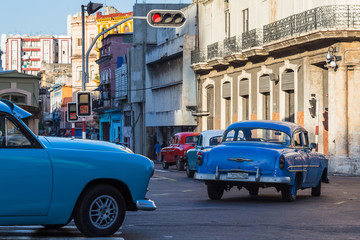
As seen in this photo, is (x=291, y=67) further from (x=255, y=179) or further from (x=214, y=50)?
(x=255, y=179)

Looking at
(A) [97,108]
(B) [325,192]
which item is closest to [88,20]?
(A) [97,108]

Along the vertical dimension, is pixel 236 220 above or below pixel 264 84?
below

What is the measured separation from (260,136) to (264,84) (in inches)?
1032

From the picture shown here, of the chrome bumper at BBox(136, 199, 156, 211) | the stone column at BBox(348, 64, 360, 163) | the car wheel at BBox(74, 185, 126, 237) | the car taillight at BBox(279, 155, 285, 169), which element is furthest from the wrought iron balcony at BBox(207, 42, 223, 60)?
the car wheel at BBox(74, 185, 126, 237)

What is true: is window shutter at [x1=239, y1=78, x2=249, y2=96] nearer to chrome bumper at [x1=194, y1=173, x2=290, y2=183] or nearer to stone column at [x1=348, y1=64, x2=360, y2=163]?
stone column at [x1=348, y1=64, x2=360, y2=163]

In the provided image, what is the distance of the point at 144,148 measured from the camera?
7412cm

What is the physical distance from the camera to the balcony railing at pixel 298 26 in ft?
116

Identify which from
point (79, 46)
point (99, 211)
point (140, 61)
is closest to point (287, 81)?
point (99, 211)

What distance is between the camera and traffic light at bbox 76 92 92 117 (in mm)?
27078

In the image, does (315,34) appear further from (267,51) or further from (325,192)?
(325,192)

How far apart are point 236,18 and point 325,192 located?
28.6 m

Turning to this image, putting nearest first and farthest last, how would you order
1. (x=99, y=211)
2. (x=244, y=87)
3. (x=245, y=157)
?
(x=99, y=211), (x=245, y=157), (x=244, y=87)

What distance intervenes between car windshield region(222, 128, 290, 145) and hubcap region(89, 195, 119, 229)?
762 centimetres

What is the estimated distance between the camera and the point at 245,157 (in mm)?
17031
